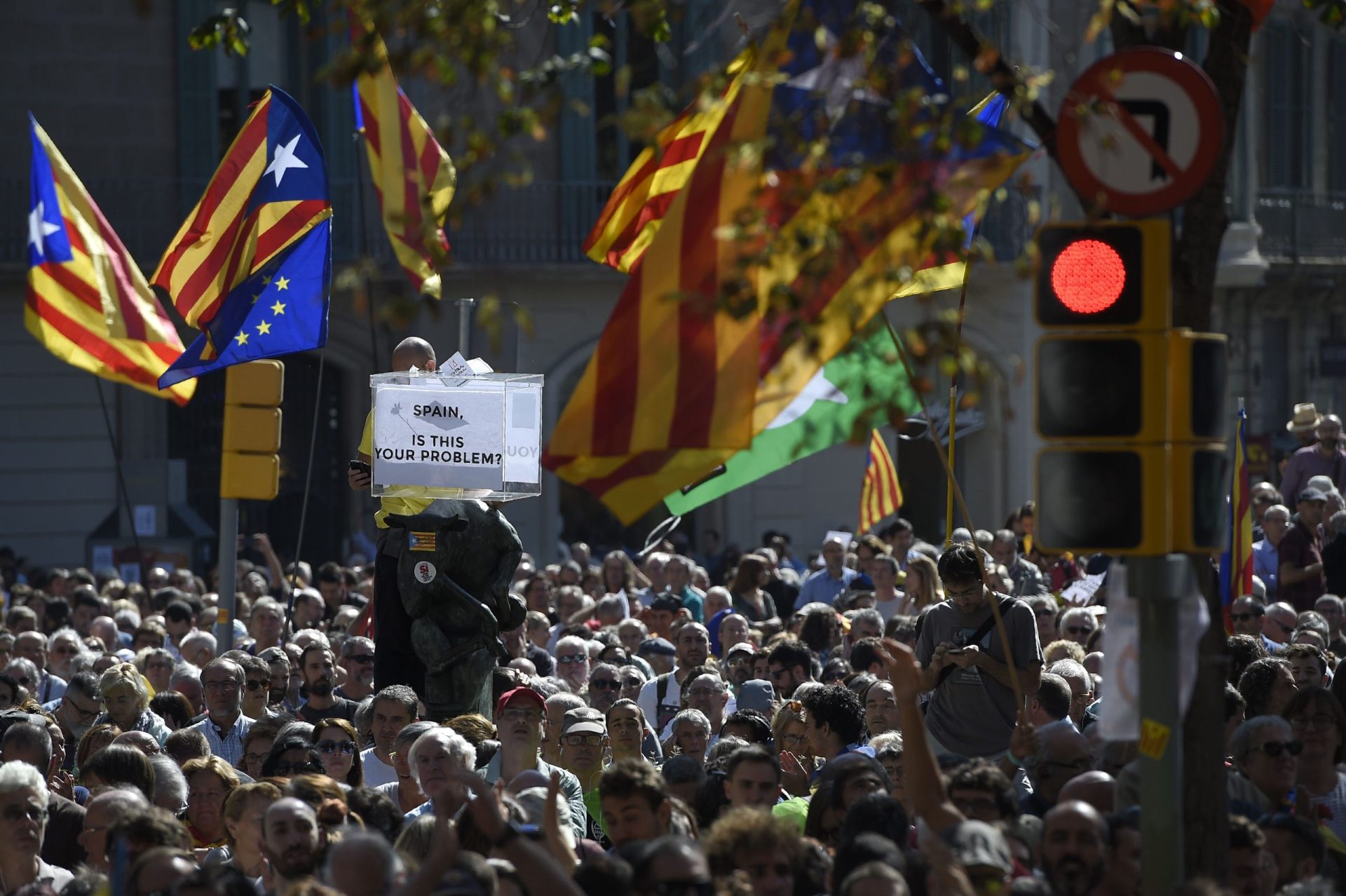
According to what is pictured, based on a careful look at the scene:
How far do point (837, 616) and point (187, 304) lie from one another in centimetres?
449

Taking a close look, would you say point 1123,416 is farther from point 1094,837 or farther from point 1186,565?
point 1094,837

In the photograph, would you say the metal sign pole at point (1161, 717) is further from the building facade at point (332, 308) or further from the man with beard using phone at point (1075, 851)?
the building facade at point (332, 308)

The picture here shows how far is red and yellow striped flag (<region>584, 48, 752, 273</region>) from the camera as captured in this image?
8062 mm

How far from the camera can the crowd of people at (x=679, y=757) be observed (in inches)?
230

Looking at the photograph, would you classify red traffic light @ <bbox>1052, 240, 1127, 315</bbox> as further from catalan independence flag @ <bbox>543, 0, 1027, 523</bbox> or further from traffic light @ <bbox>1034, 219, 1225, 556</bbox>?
catalan independence flag @ <bbox>543, 0, 1027, 523</bbox>

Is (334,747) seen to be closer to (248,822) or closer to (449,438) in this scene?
(248,822)

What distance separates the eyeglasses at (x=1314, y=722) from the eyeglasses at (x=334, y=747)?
382 cm

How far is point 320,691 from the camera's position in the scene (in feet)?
36.3

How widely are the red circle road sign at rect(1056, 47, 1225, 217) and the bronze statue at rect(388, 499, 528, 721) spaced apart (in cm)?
459

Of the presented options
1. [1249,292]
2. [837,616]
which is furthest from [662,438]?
[1249,292]

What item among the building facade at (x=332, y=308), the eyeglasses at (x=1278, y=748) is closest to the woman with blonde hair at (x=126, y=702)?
the eyeglasses at (x=1278, y=748)

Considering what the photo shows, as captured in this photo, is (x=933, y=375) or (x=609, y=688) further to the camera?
(x=933, y=375)

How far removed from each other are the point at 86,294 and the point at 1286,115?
21.2m

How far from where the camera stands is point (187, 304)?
12344mm
